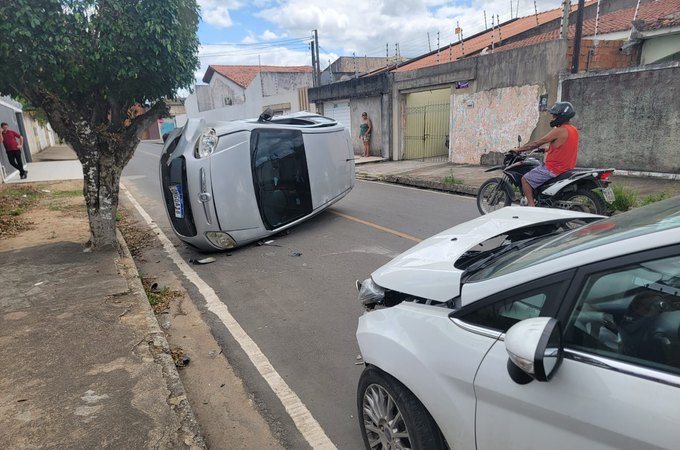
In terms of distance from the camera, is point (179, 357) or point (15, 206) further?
point (15, 206)

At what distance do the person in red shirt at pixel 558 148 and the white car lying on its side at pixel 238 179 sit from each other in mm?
3533

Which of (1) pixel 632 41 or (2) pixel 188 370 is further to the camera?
(1) pixel 632 41

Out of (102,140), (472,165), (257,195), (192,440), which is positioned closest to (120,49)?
(102,140)

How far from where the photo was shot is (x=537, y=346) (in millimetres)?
1442

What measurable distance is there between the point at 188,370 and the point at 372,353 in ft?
6.73

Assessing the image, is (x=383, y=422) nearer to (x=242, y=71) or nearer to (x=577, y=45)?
(x=577, y=45)

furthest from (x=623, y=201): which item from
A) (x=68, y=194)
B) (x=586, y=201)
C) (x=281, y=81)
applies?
(x=281, y=81)

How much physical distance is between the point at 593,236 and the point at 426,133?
17.2 meters

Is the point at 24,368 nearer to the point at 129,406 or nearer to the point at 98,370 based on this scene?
the point at 98,370

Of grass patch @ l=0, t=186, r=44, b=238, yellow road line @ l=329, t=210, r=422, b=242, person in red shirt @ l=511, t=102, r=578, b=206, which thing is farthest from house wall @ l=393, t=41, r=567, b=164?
grass patch @ l=0, t=186, r=44, b=238

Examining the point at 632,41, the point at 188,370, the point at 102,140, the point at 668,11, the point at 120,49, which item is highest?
the point at 668,11

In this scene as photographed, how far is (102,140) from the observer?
618cm

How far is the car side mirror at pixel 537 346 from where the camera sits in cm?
145

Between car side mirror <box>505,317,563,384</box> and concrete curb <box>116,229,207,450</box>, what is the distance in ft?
6.55
